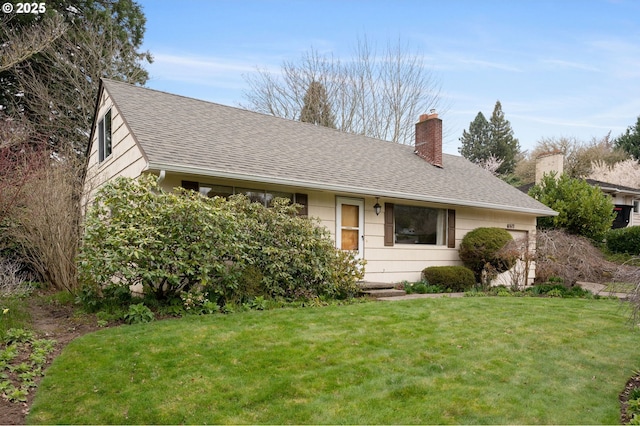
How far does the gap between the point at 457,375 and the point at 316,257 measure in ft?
13.7

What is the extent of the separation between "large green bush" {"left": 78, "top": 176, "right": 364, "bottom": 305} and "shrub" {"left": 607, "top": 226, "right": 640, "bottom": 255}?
51.2 ft

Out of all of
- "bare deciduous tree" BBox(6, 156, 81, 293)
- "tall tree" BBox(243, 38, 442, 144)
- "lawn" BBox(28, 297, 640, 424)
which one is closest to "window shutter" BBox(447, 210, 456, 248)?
"lawn" BBox(28, 297, 640, 424)

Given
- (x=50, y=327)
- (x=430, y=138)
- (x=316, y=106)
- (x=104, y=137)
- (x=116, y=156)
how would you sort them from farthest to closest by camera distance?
1. (x=316, y=106)
2. (x=430, y=138)
3. (x=104, y=137)
4. (x=116, y=156)
5. (x=50, y=327)

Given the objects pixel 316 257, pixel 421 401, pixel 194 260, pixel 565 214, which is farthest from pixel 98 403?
pixel 565 214

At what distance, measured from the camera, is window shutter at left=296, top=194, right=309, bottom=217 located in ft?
30.7

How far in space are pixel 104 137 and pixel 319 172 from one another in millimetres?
5586

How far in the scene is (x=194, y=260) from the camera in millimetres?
6590

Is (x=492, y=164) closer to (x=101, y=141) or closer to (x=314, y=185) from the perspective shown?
(x=314, y=185)

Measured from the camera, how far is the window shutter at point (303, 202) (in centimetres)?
Result: 937

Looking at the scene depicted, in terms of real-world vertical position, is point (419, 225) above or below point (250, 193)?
below

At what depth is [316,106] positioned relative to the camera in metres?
23.2

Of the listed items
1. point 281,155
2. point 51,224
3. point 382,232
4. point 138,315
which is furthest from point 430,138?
point 138,315

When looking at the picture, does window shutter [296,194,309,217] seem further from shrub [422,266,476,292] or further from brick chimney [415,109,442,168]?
brick chimney [415,109,442,168]

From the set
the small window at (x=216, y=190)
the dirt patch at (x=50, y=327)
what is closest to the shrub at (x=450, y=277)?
the small window at (x=216, y=190)
